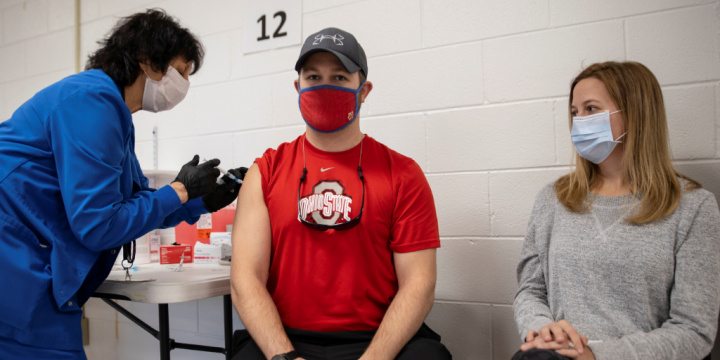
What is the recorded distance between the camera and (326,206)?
139 centimetres

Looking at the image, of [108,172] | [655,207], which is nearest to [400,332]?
[655,207]

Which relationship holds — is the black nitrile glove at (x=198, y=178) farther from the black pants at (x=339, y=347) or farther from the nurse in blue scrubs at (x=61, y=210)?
the black pants at (x=339, y=347)

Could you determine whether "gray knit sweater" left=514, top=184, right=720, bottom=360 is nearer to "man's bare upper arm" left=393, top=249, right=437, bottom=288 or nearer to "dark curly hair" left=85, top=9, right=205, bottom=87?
"man's bare upper arm" left=393, top=249, right=437, bottom=288

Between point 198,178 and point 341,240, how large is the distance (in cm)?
47

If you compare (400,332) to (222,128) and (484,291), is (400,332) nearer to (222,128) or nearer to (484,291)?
(484,291)

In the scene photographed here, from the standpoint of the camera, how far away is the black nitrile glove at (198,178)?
1.43 meters

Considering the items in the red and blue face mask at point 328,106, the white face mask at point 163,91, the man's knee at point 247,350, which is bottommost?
the man's knee at point 247,350

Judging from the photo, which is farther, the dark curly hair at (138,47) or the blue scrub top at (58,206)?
the dark curly hair at (138,47)

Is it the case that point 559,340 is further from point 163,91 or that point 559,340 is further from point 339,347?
point 163,91

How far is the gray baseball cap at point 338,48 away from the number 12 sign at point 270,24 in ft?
2.26

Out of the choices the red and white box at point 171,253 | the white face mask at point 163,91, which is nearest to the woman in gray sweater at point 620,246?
the white face mask at point 163,91

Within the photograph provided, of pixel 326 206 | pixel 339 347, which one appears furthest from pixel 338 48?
pixel 339 347

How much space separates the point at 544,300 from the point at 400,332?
442 mm

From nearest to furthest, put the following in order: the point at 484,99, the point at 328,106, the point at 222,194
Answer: the point at 328,106 → the point at 222,194 → the point at 484,99
